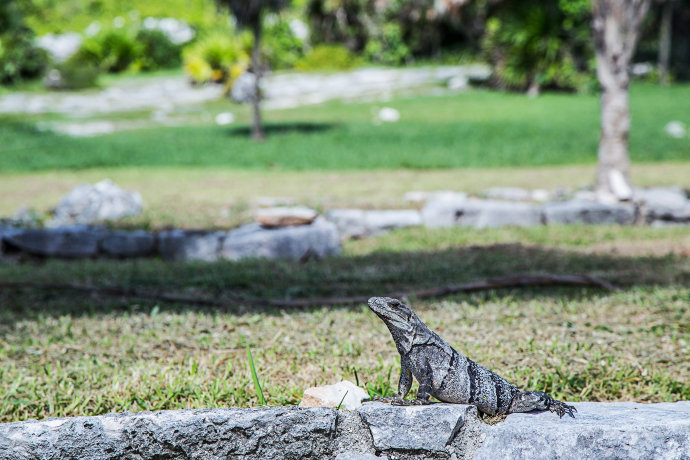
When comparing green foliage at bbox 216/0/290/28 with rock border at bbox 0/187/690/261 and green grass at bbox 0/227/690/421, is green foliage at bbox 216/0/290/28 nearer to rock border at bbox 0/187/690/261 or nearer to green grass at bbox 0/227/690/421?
rock border at bbox 0/187/690/261

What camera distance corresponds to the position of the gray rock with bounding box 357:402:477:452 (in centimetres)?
243

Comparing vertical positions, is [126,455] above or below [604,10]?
below

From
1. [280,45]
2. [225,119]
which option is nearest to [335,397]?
[225,119]

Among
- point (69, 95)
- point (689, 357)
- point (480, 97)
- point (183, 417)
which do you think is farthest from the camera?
point (69, 95)

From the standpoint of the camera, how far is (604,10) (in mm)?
7559

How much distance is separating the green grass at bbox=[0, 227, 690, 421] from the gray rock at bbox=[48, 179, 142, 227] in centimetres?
151

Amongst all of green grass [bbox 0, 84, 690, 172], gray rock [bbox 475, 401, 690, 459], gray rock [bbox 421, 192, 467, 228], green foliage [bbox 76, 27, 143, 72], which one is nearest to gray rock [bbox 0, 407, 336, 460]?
gray rock [bbox 475, 401, 690, 459]

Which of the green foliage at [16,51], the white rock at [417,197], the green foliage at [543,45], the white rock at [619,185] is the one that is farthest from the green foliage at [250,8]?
the green foliage at [16,51]

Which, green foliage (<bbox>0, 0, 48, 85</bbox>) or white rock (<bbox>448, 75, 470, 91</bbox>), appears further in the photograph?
green foliage (<bbox>0, 0, 48, 85</bbox>)

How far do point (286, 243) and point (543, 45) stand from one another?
15584 mm

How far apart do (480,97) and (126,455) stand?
17.8 m

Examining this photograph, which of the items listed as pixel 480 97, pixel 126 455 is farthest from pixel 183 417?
pixel 480 97

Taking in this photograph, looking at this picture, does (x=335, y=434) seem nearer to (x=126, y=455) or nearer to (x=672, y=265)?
(x=126, y=455)

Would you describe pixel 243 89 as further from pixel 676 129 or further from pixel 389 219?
pixel 389 219
